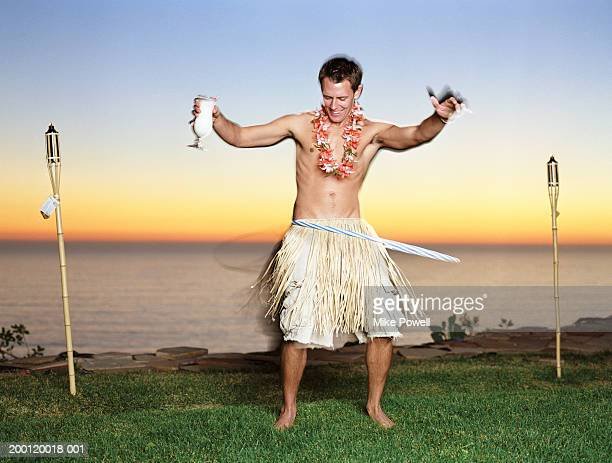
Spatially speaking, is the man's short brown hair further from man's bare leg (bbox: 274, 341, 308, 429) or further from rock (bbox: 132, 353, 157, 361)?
rock (bbox: 132, 353, 157, 361)

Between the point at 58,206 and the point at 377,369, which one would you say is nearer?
the point at 377,369

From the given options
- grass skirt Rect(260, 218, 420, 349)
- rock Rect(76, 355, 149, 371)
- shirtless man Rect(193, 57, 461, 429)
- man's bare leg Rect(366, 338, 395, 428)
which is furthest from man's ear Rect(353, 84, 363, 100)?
rock Rect(76, 355, 149, 371)

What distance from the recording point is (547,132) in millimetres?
7172

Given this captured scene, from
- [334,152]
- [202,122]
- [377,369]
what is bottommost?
[377,369]

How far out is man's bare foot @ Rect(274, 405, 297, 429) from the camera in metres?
3.55

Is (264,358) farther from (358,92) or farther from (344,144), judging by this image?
(358,92)

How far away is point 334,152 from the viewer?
143 inches

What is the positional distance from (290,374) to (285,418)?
0.19 m

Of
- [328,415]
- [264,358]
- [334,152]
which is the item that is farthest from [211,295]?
[334,152]

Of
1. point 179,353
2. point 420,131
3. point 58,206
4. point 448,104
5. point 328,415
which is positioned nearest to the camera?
point 448,104

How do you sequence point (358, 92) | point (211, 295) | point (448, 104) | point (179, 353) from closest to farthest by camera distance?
point (448, 104), point (358, 92), point (179, 353), point (211, 295)

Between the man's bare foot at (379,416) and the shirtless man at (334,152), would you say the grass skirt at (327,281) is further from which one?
the man's bare foot at (379,416)

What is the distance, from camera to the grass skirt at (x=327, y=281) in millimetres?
3527

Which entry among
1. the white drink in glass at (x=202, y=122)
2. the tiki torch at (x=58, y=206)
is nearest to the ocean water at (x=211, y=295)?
the white drink in glass at (x=202, y=122)
